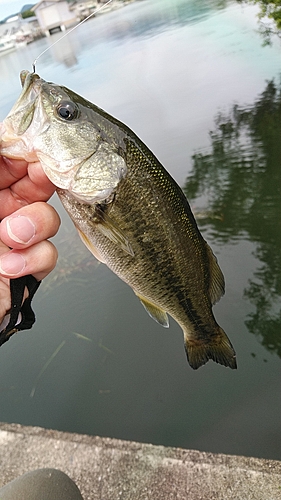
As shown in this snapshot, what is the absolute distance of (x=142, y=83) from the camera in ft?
39.0

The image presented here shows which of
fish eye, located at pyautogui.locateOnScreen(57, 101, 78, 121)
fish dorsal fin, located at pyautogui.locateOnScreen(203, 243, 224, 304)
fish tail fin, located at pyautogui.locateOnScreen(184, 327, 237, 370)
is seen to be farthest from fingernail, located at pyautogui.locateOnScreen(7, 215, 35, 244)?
fish tail fin, located at pyautogui.locateOnScreen(184, 327, 237, 370)

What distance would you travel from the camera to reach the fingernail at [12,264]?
148cm

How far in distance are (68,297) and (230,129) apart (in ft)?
15.7

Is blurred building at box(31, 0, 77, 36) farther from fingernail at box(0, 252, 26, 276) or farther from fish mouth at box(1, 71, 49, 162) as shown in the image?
fingernail at box(0, 252, 26, 276)

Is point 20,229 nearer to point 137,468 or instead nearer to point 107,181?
point 107,181

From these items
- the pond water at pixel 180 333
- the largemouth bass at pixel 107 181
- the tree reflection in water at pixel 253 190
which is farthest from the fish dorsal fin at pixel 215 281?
the tree reflection in water at pixel 253 190

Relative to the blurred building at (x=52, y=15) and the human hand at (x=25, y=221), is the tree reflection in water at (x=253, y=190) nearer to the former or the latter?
the human hand at (x=25, y=221)

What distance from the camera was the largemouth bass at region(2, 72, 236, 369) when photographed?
142 cm

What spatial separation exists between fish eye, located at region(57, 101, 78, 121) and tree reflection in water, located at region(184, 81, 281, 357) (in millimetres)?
3175

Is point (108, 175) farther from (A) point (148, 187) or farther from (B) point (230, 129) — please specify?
(B) point (230, 129)

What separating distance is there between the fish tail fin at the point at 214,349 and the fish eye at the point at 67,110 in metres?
1.23

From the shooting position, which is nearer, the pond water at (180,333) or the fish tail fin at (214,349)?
the fish tail fin at (214,349)

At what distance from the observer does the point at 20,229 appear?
1468 mm

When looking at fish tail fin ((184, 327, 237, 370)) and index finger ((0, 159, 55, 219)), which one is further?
fish tail fin ((184, 327, 237, 370))
